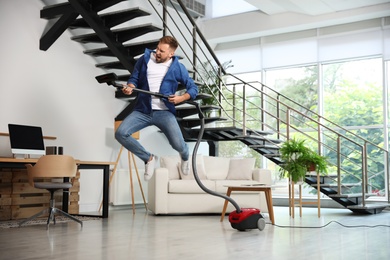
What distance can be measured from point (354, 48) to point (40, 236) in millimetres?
7128

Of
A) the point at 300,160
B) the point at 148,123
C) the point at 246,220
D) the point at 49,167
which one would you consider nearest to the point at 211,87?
the point at 300,160

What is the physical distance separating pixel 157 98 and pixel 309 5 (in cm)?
575

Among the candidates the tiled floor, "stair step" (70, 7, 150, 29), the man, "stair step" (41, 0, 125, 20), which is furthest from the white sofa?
the man

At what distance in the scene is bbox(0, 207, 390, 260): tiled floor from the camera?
3.62 meters

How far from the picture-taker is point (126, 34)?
7.15m

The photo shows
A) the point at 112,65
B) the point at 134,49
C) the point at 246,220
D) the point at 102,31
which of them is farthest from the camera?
the point at 112,65

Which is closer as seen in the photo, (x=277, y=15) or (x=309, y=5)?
(x=309, y=5)

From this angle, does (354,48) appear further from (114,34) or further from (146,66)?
(146,66)

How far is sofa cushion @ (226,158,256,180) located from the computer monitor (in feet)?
9.97

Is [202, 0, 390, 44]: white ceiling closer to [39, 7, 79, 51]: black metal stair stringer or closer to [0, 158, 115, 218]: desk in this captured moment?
[39, 7, 79, 51]: black metal stair stringer

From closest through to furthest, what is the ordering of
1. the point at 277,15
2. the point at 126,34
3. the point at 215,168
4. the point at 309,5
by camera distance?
1. the point at 126,34
2. the point at 215,168
3. the point at 309,5
4. the point at 277,15

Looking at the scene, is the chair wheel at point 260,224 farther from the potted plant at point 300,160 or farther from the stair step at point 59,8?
the stair step at point 59,8

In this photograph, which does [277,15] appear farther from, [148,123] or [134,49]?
[148,123]

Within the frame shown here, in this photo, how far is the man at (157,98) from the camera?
4301 millimetres
